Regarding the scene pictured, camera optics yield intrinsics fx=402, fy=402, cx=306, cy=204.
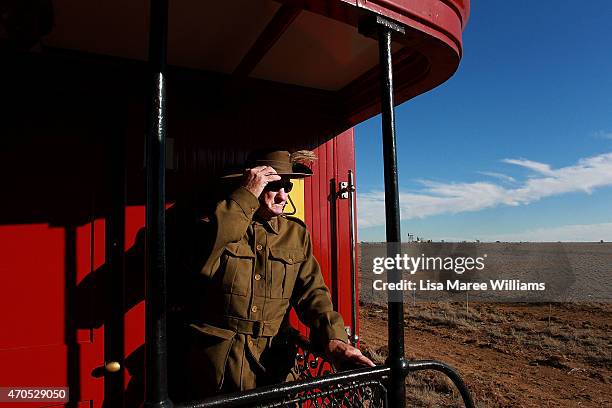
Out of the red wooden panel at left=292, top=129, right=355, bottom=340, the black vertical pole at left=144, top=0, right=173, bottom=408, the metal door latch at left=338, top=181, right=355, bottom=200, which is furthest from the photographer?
the metal door latch at left=338, top=181, right=355, bottom=200

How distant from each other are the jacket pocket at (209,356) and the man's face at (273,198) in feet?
2.40

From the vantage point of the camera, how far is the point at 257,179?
2.11 meters

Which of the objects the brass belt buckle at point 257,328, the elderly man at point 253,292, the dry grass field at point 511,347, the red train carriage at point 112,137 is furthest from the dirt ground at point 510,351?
the red train carriage at point 112,137

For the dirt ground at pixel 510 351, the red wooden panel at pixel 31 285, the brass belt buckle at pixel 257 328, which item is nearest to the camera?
the red wooden panel at pixel 31 285

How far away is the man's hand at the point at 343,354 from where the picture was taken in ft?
6.51

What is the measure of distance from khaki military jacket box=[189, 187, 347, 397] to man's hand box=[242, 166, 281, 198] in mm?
36

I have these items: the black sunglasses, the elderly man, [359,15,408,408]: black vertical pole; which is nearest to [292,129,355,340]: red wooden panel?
the elderly man

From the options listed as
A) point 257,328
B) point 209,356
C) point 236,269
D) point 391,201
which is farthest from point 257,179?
point 209,356

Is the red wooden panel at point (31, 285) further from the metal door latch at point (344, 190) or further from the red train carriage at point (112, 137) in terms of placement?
the metal door latch at point (344, 190)

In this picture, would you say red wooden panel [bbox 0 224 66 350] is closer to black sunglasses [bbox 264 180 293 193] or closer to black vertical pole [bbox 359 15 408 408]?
black sunglasses [bbox 264 180 293 193]

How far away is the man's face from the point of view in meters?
2.43

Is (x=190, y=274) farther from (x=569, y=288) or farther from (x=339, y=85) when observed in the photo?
(x=569, y=288)

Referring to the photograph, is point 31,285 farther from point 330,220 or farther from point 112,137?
point 330,220

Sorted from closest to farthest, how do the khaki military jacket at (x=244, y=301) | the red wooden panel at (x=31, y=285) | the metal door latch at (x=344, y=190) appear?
the khaki military jacket at (x=244, y=301), the red wooden panel at (x=31, y=285), the metal door latch at (x=344, y=190)
